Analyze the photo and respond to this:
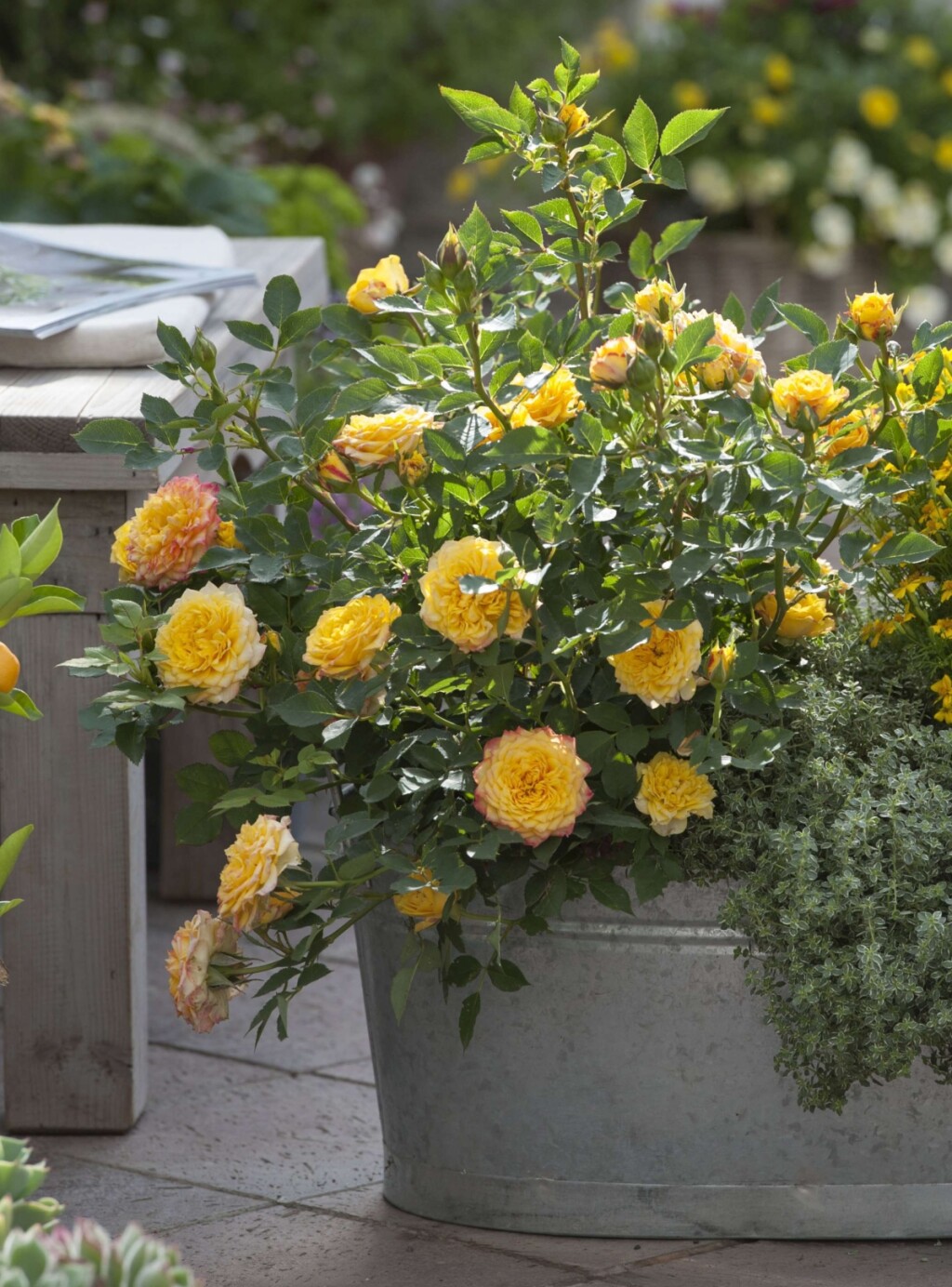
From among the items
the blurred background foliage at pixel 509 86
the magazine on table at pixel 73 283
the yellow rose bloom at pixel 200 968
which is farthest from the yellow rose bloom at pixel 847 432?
the blurred background foliage at pixel 509 86

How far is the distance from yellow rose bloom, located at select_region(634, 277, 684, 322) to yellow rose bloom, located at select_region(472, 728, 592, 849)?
0.33 m

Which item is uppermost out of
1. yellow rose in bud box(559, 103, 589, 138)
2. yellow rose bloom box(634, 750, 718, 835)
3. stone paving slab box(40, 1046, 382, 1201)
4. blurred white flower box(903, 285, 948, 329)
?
→ blurred white flower box(903, 285, 948, 329)

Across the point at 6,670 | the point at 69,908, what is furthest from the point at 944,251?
the point at 6,670

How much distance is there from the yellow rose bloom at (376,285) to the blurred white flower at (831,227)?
3.66 meters

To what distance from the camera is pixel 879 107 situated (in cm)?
493

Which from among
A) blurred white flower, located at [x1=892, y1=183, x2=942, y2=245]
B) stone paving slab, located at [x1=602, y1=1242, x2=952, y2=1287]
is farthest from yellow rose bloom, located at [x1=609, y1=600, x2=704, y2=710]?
blurred white flower, located at [x1=892, y1=183, x2=942, y2=245]

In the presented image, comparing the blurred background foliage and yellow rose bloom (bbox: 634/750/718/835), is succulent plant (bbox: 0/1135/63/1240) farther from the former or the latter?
the blurred background foliage

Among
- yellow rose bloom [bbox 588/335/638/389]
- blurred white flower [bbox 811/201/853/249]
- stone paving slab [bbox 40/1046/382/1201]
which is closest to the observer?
yellow rose bloom [bbox 588/335/638/389]

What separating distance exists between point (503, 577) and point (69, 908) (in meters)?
0.70

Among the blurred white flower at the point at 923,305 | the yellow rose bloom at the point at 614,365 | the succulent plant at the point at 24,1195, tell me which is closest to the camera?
the succulent plant at the point at 24,1195

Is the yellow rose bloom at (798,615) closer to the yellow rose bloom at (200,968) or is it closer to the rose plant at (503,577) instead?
the rose plant at (503,577)

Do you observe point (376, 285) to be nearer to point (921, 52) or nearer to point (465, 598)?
point (465, 598)

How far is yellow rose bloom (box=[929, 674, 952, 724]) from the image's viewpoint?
1398 mm

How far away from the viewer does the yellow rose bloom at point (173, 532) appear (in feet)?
4.60
